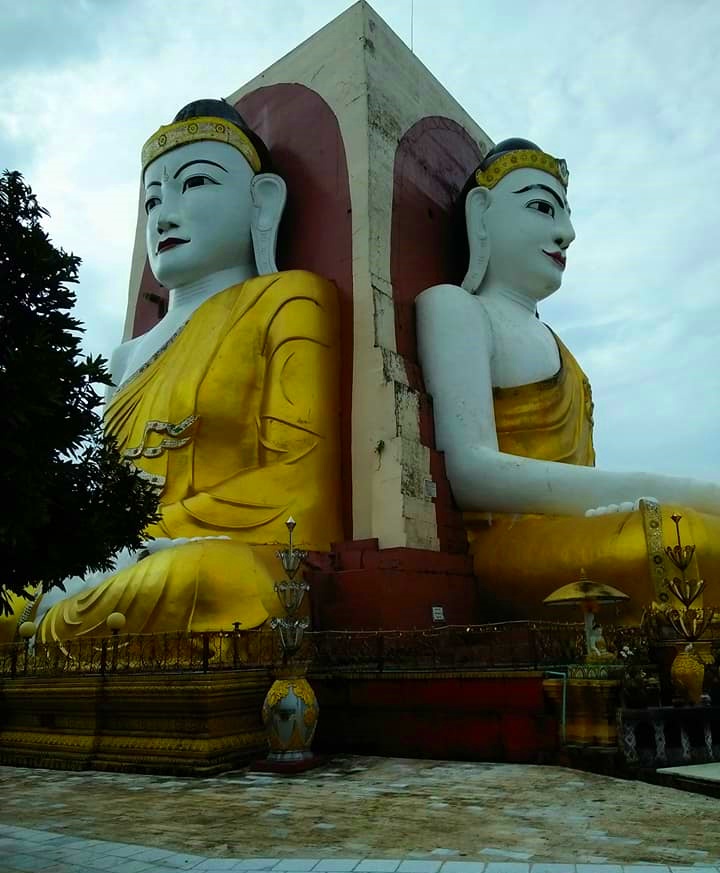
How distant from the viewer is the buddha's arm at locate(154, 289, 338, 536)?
941cm

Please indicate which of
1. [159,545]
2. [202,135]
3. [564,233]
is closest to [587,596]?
[159,545]

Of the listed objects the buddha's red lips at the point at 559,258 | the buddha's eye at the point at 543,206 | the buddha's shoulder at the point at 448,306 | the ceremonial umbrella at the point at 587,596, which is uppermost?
the buddha's eye at the point at 543,206

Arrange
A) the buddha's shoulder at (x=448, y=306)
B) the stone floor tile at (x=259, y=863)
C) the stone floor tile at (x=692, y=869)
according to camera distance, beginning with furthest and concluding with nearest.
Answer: the buddha's shoulder at (x=448, y=306) → the stone floor tile at (x=259, y=863) → the stone floor tile at (x=692, y=869)

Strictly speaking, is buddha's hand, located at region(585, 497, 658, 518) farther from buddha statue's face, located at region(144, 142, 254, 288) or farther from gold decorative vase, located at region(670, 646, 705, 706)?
buddha statue's face, located at region(144, 142, 254, 288)

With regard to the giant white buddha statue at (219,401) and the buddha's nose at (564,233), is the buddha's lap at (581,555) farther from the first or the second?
the buddha's nose at (564,233)

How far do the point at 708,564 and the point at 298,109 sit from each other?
8.37 m

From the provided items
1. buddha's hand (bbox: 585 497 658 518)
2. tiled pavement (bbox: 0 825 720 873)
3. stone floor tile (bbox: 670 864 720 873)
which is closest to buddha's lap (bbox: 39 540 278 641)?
buddha's hand (bbox: 585 497 658 518)

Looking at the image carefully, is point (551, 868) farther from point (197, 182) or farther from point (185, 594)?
point (197, 182)

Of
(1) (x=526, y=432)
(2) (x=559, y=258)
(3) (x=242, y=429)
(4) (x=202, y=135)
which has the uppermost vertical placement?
(4) (x=202, y=135)

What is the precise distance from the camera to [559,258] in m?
12.2

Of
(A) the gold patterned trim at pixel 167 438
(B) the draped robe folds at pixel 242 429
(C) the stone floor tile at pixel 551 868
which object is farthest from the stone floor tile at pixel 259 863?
(A) the gold patterned trim at pixel 167 438

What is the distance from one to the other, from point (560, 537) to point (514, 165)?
18.9ft

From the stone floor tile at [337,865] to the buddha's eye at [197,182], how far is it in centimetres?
965

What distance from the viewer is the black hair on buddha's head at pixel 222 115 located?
11914mm
